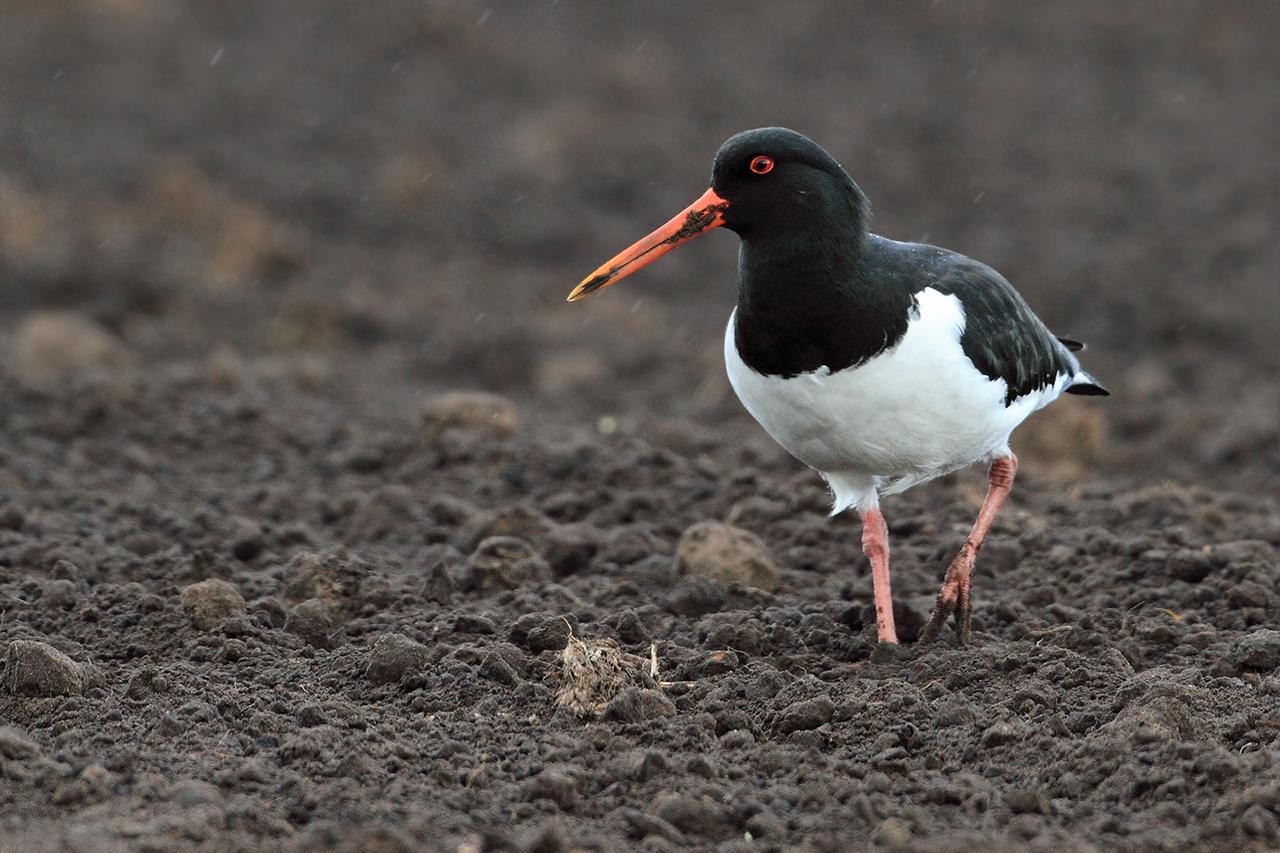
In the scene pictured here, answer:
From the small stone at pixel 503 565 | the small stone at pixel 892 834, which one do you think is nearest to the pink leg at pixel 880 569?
the small stone at pixel 503 565

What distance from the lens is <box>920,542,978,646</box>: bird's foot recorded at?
20.2ft

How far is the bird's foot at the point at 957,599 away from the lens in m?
6.17

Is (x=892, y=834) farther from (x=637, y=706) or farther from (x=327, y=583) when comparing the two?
(x=327, y=583)

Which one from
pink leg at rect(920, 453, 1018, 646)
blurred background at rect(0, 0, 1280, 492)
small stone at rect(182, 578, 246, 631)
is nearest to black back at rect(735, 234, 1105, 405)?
pink leg at rect(920, 453, 1018, 646)

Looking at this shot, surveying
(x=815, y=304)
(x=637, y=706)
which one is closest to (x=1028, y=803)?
(x=637, y=706)

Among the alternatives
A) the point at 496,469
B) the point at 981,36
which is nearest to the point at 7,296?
the point at 496,469

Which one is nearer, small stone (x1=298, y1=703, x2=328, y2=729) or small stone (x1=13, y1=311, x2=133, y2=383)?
small stone (x1=298, y1=703, x2=328, y2=729)

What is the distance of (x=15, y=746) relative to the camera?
4918 mm

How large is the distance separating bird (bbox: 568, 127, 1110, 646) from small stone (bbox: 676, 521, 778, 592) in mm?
950

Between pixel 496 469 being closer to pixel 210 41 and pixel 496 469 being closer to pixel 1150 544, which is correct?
pixel 1150 544

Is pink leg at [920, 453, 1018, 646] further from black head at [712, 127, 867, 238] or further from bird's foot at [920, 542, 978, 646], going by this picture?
black head at [712, 127, 867, 238]

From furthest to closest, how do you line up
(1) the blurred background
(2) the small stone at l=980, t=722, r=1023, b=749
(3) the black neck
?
1. (1) the blurred background
2. (3) the black neck
3. (2) the small stone at l=980, t=722, r=1023, b=749

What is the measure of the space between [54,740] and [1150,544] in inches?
179

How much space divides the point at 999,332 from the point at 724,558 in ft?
5.24
